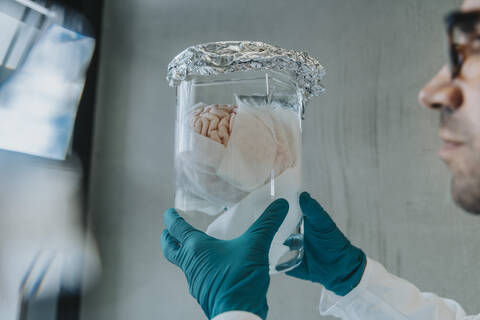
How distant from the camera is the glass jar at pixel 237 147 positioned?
2.10ft

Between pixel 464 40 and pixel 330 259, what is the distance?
556mm

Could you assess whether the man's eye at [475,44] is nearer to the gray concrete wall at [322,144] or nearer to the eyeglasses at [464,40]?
the eyeglasses at [464,40]

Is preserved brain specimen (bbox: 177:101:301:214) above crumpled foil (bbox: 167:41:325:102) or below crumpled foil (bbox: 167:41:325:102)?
below

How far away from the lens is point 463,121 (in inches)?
30.3

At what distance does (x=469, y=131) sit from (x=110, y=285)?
4.41ft

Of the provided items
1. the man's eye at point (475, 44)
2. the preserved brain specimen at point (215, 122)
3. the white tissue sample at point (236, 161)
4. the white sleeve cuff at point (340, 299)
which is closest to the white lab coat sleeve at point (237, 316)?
the white tissue sample at point (236, 161)

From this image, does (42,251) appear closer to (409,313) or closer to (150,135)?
(150,135)

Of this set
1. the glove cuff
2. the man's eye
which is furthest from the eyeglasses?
the glove cuff

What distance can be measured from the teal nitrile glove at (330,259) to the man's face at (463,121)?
0.28m

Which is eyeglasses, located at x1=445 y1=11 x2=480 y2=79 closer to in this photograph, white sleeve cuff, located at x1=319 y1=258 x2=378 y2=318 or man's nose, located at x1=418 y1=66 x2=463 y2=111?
man's nose, located at x1=418 y1=66 x2=463 y2=111

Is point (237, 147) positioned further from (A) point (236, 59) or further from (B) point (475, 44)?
(B) point (475, 44)

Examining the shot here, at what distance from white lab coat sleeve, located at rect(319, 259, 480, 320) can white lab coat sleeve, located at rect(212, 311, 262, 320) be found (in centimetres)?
39

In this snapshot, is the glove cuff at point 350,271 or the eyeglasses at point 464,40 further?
the glove cuff at point 350,271

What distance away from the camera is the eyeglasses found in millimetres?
729
